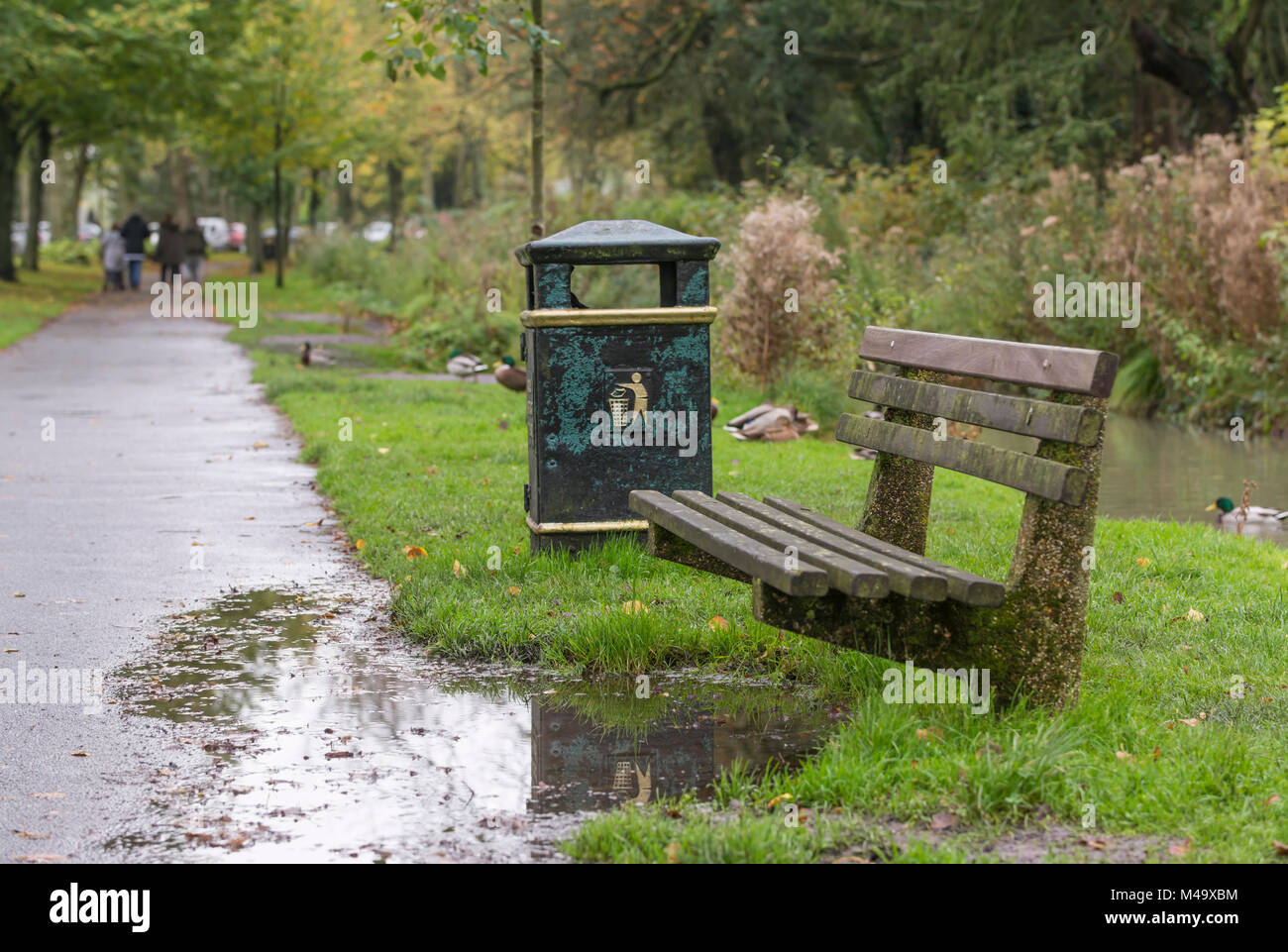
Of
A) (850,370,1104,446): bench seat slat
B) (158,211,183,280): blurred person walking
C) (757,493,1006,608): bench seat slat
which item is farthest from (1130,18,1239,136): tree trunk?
(158,211,183,280): blurred person walking

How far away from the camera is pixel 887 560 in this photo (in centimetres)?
427

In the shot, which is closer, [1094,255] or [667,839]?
[667,839]

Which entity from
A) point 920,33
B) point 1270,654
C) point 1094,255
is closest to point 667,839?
point 1270,654

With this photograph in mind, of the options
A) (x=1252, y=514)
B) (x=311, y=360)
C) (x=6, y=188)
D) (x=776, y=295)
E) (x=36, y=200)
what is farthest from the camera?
(x=36, y=200)

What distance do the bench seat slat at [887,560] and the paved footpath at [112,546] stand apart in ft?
6.81

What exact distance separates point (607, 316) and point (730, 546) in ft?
7.07

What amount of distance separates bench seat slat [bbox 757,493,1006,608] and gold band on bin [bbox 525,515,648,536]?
1.16 meters

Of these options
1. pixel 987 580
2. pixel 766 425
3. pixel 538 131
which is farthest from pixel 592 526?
pixel 538 131

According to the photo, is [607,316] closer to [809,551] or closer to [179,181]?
[809,551]

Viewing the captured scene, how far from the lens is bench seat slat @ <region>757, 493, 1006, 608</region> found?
13.2 ft

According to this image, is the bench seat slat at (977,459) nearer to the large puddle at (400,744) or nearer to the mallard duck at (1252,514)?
the large puddle at (400,744)

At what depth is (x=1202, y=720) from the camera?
173 inches
